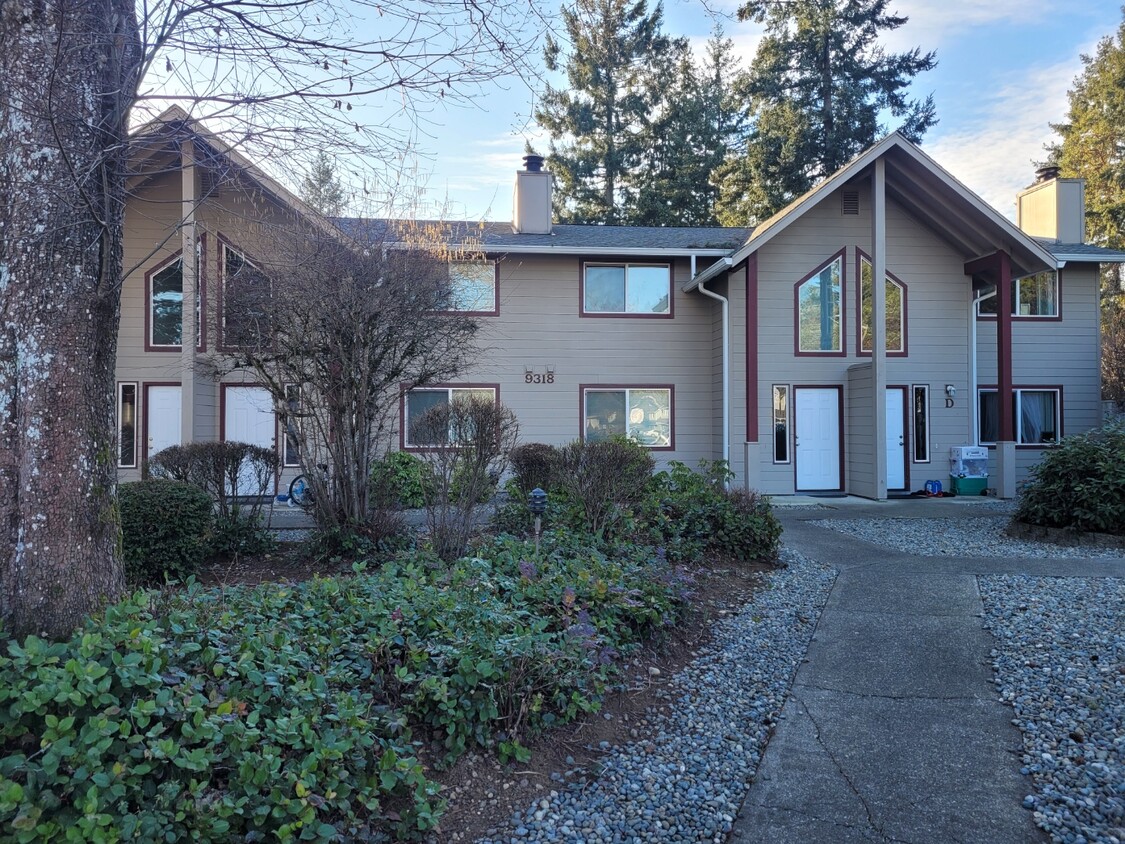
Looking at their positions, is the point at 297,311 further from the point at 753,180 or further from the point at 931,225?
the point at 753,180

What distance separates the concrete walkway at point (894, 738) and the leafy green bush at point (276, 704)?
0.97 m

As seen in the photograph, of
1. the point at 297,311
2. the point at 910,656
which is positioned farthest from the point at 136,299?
the point at 910,656

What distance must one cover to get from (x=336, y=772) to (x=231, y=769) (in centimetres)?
33

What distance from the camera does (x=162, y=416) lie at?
13.1 meters

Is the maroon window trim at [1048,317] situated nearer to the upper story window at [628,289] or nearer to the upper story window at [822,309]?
the upper story window at [822,309]

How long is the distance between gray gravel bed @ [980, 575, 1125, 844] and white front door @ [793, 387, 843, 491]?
25.3 feet

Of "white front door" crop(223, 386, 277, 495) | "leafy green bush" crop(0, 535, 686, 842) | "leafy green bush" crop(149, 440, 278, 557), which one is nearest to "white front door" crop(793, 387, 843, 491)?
"white front door" crop(223, 386, 277, 495)

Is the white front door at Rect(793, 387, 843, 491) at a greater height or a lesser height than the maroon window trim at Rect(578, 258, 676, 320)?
lesser

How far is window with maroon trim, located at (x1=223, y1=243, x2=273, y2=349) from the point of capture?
22.5 feet

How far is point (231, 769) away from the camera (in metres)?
2.49

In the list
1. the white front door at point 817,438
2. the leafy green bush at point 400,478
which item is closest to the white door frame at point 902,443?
the white front door at point 817,438

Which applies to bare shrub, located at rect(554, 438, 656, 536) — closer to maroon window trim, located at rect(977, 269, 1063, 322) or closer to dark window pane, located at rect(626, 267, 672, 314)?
dark window pane, located at rect(626, 267, 672, 314)

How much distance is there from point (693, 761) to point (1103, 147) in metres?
35.7

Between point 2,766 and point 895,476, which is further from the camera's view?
point 895,476
